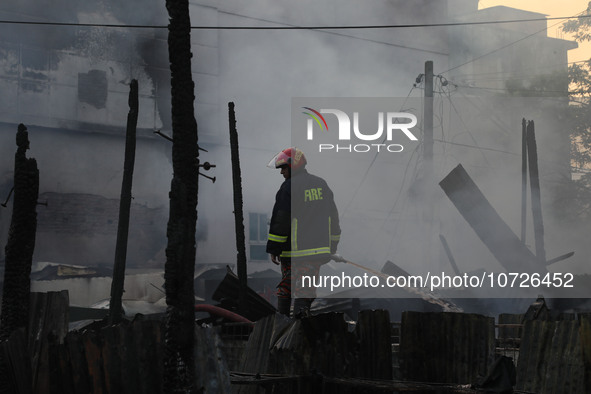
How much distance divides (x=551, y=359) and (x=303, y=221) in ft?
12.8

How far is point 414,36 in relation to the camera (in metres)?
29.4

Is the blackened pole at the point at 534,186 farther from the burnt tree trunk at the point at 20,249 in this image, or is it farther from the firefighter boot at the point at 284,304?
the burnt tree trunk at the point at 20,249

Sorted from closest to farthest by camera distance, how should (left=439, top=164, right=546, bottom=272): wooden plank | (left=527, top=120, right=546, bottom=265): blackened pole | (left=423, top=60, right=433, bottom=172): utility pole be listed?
(left=439, top=164, right=546, bottom=272): wooden plank
(left=527, top=120, right=546, bottom=265): blackened pole
(left=423, top=60, right=433, bottom=172): utility pole

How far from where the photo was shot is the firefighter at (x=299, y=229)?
7195 millimetres

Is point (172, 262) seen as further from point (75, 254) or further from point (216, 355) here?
point (75, 254)

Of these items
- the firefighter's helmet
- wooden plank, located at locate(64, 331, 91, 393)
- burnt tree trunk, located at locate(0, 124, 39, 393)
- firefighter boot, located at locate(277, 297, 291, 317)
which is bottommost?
wooden plank, located at locate(64, 331, 91, 393)

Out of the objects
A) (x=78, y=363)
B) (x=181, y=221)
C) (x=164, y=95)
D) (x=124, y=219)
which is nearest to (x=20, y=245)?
(x=181, y=221)

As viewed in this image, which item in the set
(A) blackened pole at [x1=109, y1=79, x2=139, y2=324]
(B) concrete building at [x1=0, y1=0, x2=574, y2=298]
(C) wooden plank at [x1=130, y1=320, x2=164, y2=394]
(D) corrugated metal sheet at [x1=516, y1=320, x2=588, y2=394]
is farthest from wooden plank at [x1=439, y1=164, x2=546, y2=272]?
(C) wooden plank at [x1=130, y1=320, x2=164, y2=394]

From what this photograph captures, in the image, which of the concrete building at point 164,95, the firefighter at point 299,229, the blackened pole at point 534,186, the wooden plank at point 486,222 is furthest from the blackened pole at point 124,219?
the blackened pole at point 534,186

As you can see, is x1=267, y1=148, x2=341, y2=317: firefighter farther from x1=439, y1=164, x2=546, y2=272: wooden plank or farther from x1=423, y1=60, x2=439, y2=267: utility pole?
x1=423, y1=60, x2=439, y2=267: utility pole

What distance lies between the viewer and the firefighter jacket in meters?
7.20

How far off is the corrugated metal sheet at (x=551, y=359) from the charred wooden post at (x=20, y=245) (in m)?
4.53

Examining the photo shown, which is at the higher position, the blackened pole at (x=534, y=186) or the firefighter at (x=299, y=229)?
the blackened pole at (x=534, y=186)

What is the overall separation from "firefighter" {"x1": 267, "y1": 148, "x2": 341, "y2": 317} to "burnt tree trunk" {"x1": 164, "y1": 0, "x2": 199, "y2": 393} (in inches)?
95.2
